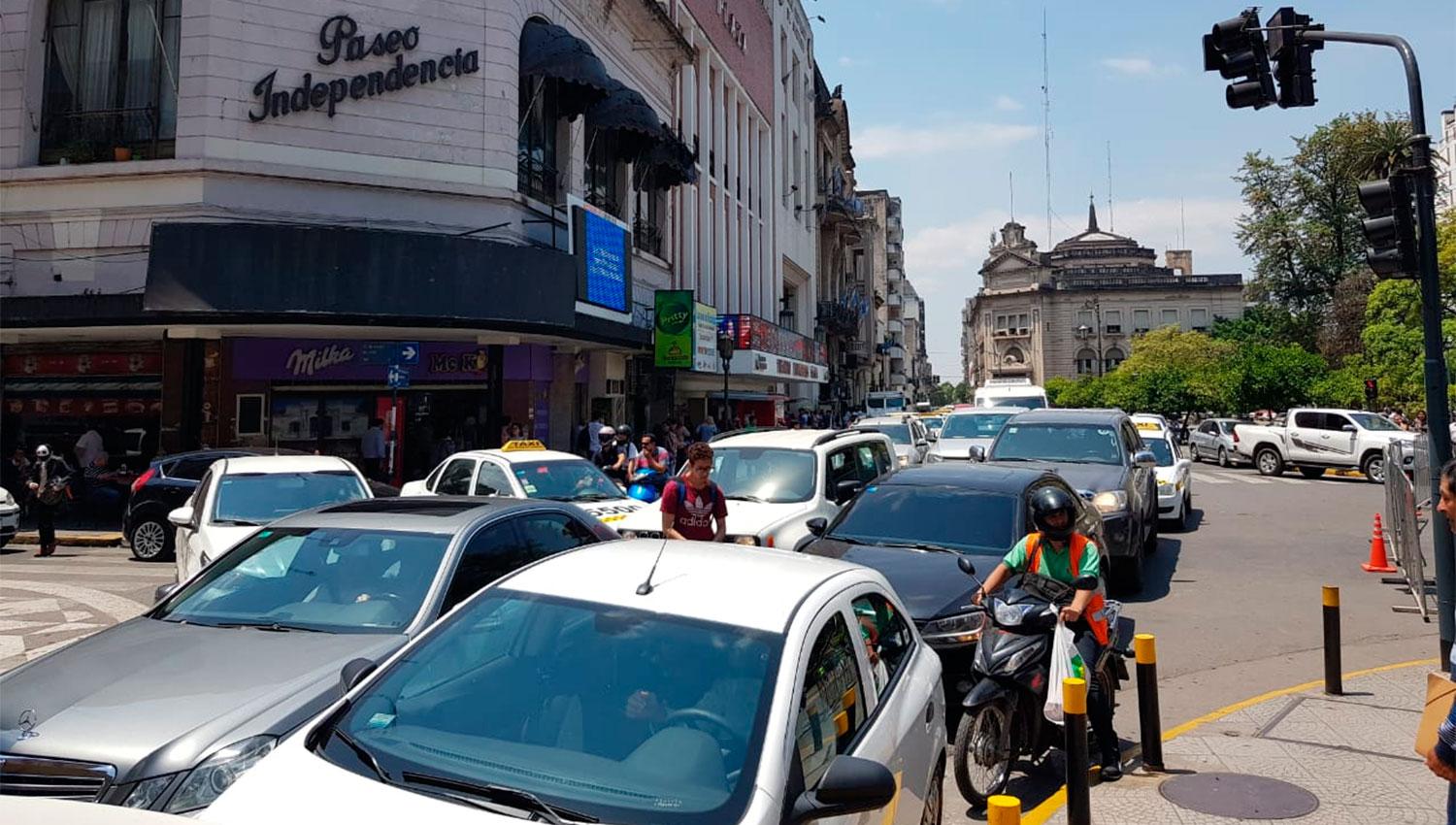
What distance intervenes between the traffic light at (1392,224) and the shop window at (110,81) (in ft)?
63.0

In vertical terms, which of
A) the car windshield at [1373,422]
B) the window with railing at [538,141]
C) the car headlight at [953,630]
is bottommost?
the car headlight at [953,630]

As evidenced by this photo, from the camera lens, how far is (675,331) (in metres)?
25.8

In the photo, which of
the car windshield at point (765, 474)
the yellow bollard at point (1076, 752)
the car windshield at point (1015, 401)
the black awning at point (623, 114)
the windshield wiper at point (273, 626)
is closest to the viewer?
the yellow bollard at point (1076, 752)

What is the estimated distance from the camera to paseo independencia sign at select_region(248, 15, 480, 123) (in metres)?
17.6

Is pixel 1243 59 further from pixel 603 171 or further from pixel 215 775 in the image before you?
pixel 603 171

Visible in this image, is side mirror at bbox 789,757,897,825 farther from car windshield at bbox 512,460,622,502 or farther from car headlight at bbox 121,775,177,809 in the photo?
car windshield at bbox 512,460,622,502

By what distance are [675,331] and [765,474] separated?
15.5 m

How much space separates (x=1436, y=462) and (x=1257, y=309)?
246 feet

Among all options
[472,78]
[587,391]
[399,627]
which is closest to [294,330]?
[472,78]

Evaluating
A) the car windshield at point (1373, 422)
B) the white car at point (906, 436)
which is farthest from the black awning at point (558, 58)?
the car windshield at point (1373, 422)

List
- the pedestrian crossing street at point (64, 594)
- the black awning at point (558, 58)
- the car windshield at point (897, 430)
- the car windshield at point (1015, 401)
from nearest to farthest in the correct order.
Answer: the pedestrian crossing street at point (64, 594) < the black awning at point (558, 58) < the car windshield at point (897, 430) < the car windshield at point (1015, 401)

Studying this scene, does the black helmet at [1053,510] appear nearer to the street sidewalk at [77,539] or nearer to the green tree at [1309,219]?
the street sidewalk at [77,539]

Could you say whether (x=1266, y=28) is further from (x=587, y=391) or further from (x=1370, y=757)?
(x=587, y=391)

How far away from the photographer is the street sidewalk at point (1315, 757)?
16.0 feet
